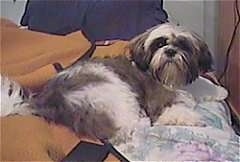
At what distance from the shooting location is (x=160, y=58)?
4.28ft

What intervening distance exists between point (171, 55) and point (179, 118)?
0.17m

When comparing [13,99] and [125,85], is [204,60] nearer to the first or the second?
[125,85]

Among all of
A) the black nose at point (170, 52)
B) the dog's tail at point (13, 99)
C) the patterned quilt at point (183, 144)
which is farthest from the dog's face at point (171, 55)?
the dog's tail at point (13, 99)

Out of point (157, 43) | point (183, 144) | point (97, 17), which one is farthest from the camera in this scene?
point (97, 17)

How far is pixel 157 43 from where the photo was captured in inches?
53.1

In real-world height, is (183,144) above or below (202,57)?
below

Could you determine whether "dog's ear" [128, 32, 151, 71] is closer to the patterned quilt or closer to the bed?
the bed

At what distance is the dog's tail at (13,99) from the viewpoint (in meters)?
1.19

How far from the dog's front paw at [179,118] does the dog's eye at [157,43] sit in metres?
0.18

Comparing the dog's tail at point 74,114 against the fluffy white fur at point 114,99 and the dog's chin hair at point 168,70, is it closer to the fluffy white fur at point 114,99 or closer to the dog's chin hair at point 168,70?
the fluffy white fur at point 114,99

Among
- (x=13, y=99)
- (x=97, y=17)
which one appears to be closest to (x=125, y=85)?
(x=13, y=99)

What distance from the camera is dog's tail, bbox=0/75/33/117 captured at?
1190 mm

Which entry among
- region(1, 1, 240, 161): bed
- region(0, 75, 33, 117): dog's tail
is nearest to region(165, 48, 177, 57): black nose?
region(1, 1, 240, 161): bed

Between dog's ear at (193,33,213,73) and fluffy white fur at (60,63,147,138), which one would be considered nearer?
fluffy white fur at (60,63,147,138)
